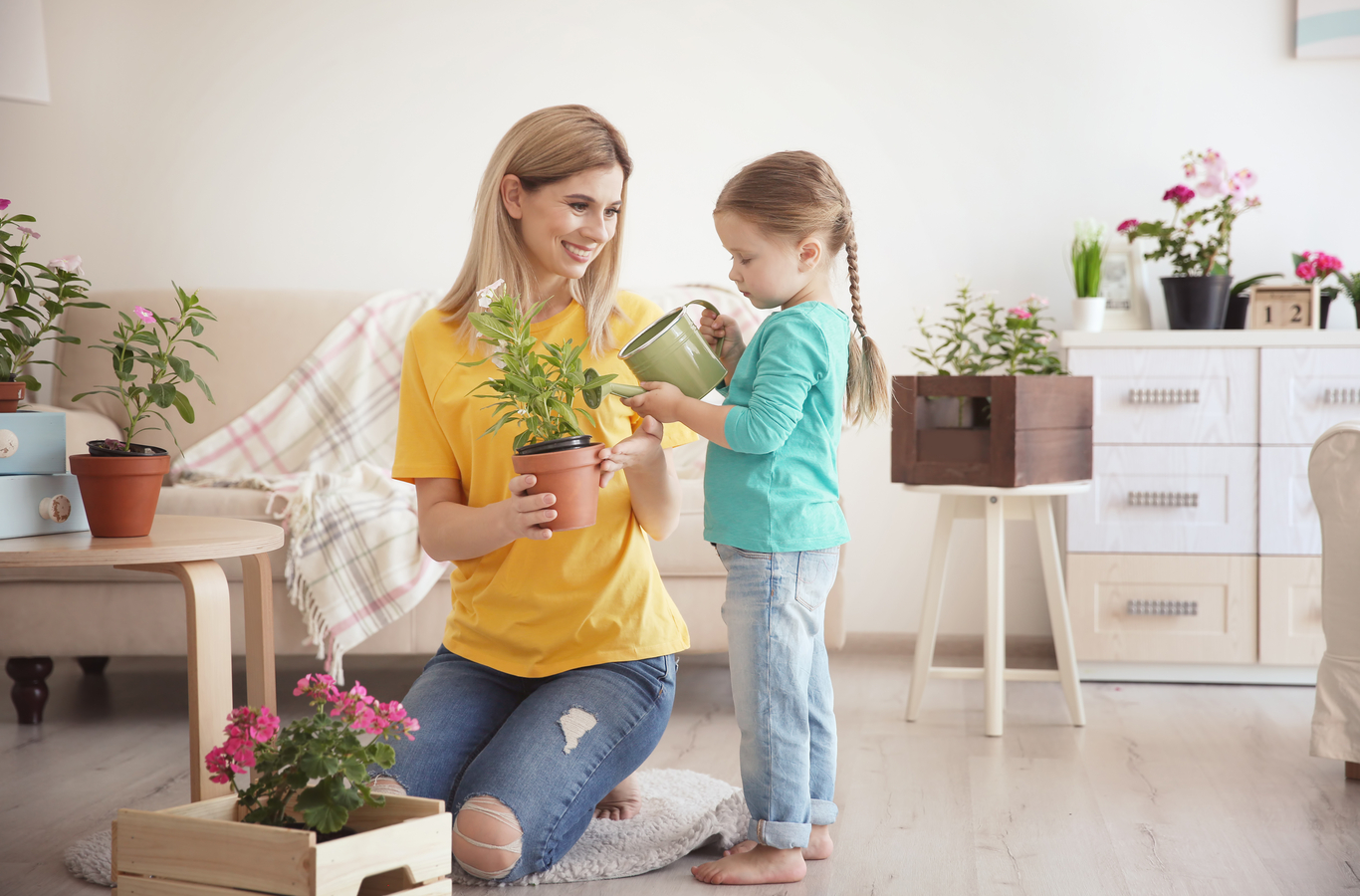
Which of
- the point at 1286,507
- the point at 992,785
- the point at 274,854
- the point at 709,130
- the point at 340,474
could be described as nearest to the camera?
the point at 274,854

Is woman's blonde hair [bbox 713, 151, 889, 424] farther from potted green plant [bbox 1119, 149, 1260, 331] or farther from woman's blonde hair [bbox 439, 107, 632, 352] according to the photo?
potted green plant [bbox 1119, 149, 1260, 331]

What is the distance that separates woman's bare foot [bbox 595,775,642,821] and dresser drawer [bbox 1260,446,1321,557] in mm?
1708

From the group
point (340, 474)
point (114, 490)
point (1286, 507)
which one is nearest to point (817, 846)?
point (114, 490)

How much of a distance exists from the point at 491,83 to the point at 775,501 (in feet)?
6.90

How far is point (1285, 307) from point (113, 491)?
251cm

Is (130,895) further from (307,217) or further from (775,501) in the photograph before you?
(307,217)

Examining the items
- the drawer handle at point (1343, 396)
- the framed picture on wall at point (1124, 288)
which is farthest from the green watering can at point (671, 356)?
the drawer handle at point (1343, 396)

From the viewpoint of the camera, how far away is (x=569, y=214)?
4.61 ft

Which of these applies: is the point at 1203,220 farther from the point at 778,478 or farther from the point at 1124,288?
the point at 778,478

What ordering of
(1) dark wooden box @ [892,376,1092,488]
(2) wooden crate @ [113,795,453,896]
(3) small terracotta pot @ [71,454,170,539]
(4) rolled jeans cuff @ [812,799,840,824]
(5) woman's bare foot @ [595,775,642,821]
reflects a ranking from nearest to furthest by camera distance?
(2) wooden crate @ [113,795,453,896], (3) small terracotta pot @ [71,454,170,539], (4) rolled jeans cuff @ [812,799,840,824], (5) woman's bare foot @ [595,775,642,821], (1) dark wooden box @ [892,376,1092,488]

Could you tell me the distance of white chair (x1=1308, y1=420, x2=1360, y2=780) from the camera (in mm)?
1797

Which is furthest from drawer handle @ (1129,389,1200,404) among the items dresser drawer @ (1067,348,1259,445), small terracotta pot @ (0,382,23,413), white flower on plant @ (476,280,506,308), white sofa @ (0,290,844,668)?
small terracotta pot @ (0,382,23,413)

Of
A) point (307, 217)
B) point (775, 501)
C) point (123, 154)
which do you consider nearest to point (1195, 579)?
point (775, 501)

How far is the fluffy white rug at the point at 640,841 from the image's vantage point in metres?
1.42
